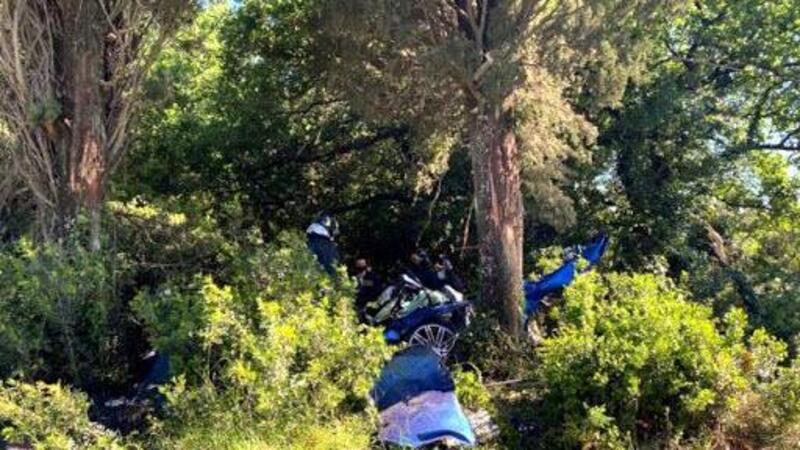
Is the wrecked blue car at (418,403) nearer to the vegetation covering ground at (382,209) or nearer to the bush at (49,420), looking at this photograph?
the vegetation covering ground at (382,209)

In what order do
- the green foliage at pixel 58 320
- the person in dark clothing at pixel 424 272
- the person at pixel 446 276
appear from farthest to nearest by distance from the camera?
the person at pixel 446 276
the person in dark clothing at pixel 424 272
the green foliage at pixel 58 320

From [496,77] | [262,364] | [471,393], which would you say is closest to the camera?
[262,364]

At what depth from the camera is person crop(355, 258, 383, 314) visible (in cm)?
898

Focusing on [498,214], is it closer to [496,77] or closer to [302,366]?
[496,77]

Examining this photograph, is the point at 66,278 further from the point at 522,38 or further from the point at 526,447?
the point at 522,38

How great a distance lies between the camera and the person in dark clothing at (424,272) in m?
9.13

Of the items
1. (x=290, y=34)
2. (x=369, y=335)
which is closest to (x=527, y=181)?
(x=290, y=34)

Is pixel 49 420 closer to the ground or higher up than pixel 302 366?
closer to the ground

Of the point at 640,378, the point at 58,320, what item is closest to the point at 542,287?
the point at 640,378

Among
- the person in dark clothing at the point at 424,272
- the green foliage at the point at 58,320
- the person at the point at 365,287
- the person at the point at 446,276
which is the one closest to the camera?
the green foliage at the point at 58,320

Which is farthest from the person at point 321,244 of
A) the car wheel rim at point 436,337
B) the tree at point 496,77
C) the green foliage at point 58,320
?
the green foliage at point 58,320

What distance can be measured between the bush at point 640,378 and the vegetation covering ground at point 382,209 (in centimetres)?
2

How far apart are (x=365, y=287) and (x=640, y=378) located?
3868mm

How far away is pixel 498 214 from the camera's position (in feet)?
28.8
